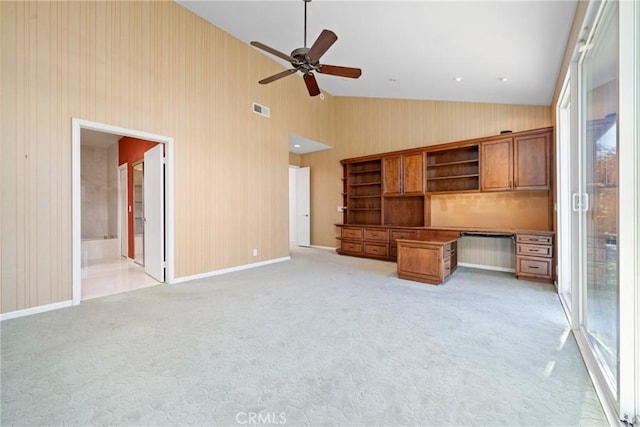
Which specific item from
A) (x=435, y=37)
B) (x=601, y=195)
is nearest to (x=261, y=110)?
(x=435, y=37)

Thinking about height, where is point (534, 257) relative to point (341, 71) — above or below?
below

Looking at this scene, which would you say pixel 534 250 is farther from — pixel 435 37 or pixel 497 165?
pixel 435 37

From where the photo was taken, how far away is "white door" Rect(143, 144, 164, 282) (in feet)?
14.0

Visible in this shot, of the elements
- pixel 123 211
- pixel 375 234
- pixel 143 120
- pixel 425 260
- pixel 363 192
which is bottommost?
pixel 425 260

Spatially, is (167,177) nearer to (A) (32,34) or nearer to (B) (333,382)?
(A) (32,34)

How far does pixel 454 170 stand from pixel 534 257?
2.16 meters

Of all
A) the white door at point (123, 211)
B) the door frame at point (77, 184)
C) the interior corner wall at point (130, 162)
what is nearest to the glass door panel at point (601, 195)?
the door frame at point (77, 184)

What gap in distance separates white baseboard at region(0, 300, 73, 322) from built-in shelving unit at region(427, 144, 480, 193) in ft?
19.8

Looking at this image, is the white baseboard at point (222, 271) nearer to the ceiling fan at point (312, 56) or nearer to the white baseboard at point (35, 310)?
the white baseboard at point (35, 310)

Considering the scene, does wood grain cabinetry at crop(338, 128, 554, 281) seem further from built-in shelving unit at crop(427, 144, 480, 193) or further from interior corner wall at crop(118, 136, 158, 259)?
interior corner wall at crop(118, 136, 158, 259)

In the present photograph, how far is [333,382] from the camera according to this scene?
1786mm

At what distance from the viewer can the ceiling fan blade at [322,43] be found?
106 inches

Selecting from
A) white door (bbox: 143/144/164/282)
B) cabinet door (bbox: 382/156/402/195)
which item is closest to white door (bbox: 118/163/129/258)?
white door (bbox: 143/144/164/282)

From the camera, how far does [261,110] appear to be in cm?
552
